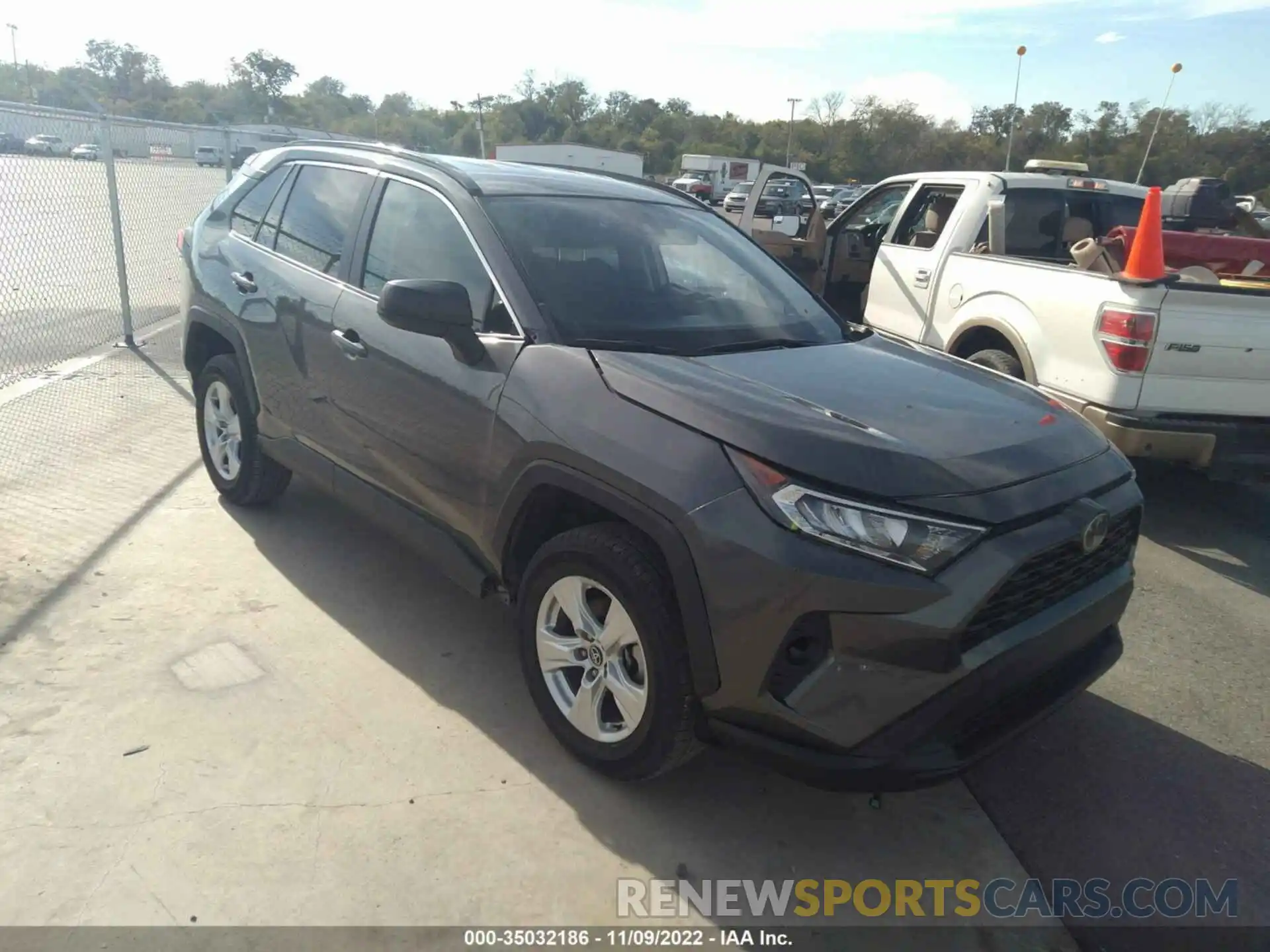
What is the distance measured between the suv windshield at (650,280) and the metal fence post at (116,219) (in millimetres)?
5663

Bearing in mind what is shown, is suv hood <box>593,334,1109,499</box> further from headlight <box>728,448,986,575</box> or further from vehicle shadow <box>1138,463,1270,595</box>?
vehicle shadow <box>1138,463,1270,595</box>

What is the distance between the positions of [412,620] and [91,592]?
4.50ft

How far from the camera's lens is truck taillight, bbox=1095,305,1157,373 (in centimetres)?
477

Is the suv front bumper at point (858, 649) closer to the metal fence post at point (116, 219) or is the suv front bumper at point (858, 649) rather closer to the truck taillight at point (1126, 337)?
the truck taillight at point (1126, 337)

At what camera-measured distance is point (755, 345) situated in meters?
3.31

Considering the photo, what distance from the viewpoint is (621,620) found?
2.67 meters

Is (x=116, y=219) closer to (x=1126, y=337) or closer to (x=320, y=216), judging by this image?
(x=320, y=216)

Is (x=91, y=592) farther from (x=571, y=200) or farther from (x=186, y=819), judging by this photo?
(x=571, y=200)

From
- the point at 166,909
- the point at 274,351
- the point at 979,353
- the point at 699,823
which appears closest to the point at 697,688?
the point at 699,823

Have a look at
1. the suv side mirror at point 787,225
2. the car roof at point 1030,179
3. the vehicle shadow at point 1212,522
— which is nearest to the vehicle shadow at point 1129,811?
the vehicle shadow at point 1212,522

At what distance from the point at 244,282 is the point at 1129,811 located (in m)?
4.17

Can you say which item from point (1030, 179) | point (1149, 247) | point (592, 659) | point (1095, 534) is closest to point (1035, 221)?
point (1030, 179)

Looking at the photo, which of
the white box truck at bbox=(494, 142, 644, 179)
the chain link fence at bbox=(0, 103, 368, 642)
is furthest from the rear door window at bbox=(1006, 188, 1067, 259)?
the white box truck at bbox=(494, 142, 644, 179)

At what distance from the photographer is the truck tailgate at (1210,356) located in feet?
15.6
